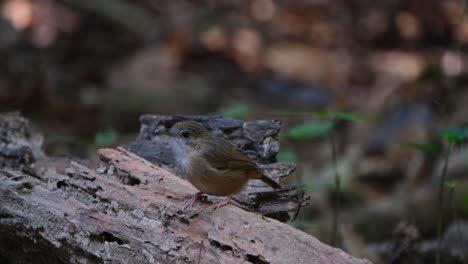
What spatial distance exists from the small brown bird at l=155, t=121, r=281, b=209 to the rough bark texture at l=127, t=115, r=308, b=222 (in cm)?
10

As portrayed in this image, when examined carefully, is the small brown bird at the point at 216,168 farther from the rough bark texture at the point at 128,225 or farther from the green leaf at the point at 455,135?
the green leaf at the point at 455,135

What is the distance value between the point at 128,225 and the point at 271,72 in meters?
7.46

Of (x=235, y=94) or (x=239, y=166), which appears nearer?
(x=239, y=166)

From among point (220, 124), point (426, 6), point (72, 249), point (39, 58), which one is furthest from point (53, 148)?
point (426, 6)

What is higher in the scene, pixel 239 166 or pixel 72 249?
pixel 239 166

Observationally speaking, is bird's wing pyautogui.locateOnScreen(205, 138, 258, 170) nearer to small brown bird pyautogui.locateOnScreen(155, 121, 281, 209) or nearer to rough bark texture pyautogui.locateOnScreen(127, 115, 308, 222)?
small brown bird pyautogui.locateOnScreen(155, 121, 281, 209)

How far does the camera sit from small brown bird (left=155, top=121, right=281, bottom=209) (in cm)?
405

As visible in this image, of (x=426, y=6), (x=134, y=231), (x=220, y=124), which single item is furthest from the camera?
(x=426, y=6)

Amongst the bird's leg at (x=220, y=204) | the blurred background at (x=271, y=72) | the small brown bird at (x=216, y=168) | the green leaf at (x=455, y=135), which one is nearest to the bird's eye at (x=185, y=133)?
the small brown bird at (x=216, y=168)

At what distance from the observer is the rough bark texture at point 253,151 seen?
4188mm

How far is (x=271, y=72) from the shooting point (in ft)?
36.2

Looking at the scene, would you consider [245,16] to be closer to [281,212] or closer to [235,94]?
[235,94]

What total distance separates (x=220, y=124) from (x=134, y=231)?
1.28 metres

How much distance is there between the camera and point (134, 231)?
374 centimetres
